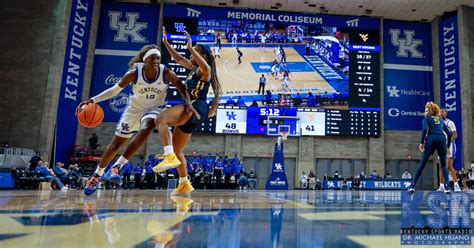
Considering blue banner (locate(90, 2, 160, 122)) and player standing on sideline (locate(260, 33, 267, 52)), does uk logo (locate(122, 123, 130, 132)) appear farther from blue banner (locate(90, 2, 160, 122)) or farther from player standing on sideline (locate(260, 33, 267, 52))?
player standing on sideline (locate(260, 33, 267, 52))

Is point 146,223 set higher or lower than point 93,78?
lower

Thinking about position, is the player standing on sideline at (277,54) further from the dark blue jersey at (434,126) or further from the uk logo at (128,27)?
the dark blue jersey at (434,126)

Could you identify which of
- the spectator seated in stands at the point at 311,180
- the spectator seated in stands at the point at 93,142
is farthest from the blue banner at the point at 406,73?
the spectator seated in stands at the point at 93,142

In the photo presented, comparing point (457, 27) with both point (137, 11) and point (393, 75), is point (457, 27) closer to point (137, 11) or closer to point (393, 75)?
point (393, 75)

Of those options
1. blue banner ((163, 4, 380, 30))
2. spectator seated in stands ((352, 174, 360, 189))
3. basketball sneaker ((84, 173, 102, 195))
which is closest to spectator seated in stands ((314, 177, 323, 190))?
spectator seated in stands ((352, 174, 360, 189))

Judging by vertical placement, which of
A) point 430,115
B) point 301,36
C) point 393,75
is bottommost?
point 430,115

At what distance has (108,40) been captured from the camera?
51.7ft

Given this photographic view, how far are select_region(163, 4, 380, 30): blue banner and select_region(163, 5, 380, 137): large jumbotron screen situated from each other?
0.15 feet

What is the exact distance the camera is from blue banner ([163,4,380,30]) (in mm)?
15617

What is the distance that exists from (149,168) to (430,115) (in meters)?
9.96

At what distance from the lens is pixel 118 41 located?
1573 centimetres

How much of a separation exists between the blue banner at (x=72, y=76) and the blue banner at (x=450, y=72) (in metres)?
16.2

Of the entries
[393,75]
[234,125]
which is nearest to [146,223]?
[234,125]

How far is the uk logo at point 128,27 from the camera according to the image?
51.7 feet
